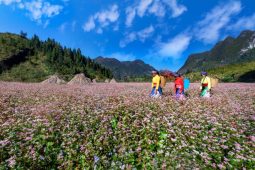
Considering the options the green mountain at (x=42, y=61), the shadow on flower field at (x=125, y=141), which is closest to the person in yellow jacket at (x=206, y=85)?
the shadow on flower field at (x=125, y=141)

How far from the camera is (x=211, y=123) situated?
9062mm

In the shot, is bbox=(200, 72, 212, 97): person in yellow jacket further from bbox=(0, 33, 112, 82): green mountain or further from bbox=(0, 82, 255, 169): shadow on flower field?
bbox=(0, 33, 112, 82): green mountain

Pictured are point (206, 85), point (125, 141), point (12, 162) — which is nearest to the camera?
point (12, 162)

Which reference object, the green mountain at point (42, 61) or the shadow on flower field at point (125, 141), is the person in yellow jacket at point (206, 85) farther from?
the green mountain at point (42, 61)

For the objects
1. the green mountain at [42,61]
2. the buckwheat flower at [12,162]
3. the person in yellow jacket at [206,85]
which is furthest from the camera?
the green mountain at [42,61]

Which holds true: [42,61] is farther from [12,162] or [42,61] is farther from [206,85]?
[12,162]

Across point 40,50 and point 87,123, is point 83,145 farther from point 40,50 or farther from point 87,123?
point 40,50

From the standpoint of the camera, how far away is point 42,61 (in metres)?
160

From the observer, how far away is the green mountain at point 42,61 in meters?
138

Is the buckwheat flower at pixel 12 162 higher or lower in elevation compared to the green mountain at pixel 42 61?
lower

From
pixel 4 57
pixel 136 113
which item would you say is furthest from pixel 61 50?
pixel 136 113

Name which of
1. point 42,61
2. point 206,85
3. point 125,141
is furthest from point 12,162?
point 42,61

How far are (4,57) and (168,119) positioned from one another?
157294 millimetres

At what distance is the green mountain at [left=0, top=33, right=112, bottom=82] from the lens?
137750mm
